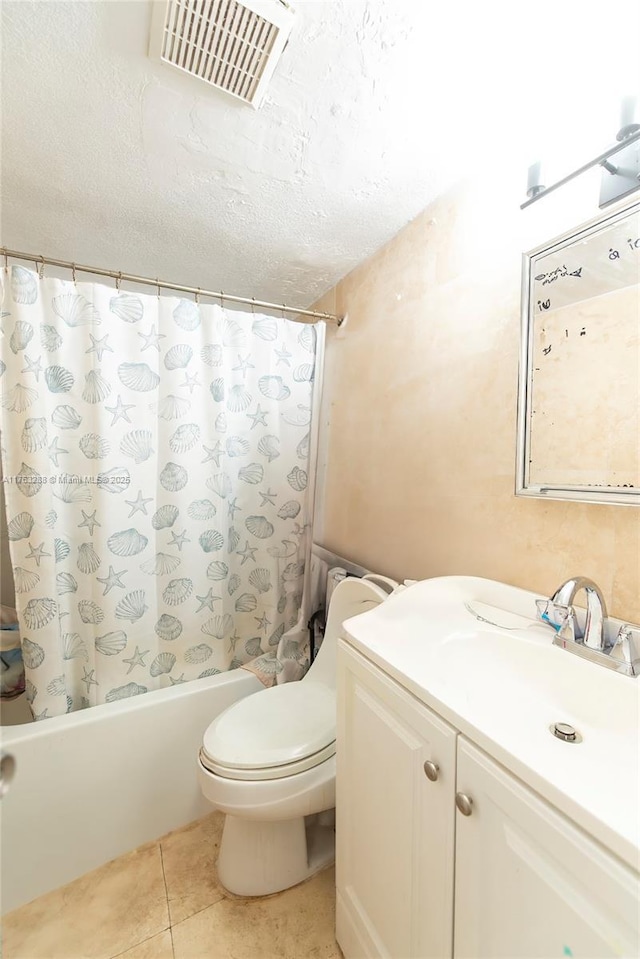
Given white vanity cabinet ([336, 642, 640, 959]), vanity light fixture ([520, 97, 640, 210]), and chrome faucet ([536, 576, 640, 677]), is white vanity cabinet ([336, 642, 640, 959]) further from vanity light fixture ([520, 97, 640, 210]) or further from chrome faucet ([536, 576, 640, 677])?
vanity light fixture ([520, 97, 640, 210])

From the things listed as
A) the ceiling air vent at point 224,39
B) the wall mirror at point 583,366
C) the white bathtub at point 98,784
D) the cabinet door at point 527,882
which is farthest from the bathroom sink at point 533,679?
the ceiling air vent at point 224,39

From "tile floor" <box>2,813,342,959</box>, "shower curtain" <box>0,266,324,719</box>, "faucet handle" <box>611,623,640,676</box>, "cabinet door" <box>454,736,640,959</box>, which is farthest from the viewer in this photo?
"shower curtain" <box>0,266,324,719</box>

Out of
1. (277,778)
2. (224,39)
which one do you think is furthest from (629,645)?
(224,39)

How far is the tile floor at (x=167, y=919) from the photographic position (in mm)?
969

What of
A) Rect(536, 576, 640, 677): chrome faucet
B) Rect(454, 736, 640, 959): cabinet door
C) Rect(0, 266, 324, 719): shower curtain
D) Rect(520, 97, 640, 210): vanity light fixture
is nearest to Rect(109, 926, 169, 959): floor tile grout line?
Rect(0, 266, 324, 719): shower curtain

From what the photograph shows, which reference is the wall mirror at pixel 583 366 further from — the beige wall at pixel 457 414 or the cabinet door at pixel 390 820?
the cabinet door at pixel 390 820

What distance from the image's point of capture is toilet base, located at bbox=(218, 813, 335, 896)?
109 centimetres

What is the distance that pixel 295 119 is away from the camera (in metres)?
0.97

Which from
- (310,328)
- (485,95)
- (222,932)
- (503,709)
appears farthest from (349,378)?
(222,932)

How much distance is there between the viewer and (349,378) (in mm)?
1634

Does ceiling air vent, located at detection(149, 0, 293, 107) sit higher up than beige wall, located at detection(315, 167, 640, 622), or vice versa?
ceiling air vent, located at detection(149, 0, 293, 107)

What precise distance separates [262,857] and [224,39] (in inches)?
80.6

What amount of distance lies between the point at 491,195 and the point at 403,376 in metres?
0.54

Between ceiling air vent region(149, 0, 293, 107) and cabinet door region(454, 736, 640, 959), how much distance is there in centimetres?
136
